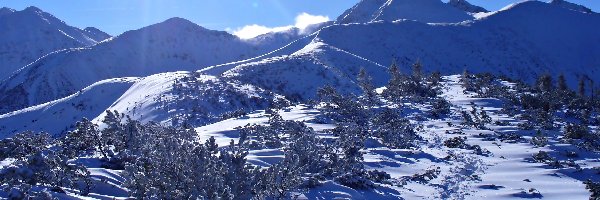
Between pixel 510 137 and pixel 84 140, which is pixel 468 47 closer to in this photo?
pixel 510 137

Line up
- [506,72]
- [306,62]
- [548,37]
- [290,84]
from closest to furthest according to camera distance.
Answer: [290,84] → [306,62] → [506,72] → [548,37]

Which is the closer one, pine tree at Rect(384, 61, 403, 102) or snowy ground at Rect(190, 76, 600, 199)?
snowy ground at Rect(190, 76, 600, 199)

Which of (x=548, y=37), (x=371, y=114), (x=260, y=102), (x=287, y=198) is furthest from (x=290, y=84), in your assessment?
(x=548, y=37)

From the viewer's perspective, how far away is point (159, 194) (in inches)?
507

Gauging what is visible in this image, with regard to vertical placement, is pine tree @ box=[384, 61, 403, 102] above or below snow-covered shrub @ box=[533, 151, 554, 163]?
above

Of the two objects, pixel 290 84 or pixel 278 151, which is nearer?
pixel 278 151

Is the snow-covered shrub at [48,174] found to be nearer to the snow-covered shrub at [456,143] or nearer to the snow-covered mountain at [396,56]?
the snow-covered shrub at [456,143]

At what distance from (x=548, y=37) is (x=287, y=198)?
20333 cm

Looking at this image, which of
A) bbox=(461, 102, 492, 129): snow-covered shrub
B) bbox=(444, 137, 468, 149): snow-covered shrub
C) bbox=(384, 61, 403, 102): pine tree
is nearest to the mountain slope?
bbox=(384, 61, 403, 102): pine tree

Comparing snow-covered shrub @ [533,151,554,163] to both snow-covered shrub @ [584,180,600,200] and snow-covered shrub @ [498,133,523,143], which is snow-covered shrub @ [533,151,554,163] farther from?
snow-covered shrub @ [584,180,600,200]

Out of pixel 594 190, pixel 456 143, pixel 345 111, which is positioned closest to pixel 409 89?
pixel 345 111

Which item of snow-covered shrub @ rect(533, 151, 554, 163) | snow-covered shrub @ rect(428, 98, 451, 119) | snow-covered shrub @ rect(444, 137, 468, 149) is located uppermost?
snow-covered shrub @ rect(428, 98, 451, 119)

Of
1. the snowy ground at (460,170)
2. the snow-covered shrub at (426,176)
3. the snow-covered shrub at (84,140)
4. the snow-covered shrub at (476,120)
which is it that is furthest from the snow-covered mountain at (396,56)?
the snow-covered shrub at (426,176)

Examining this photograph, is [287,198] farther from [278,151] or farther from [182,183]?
[278,151]
